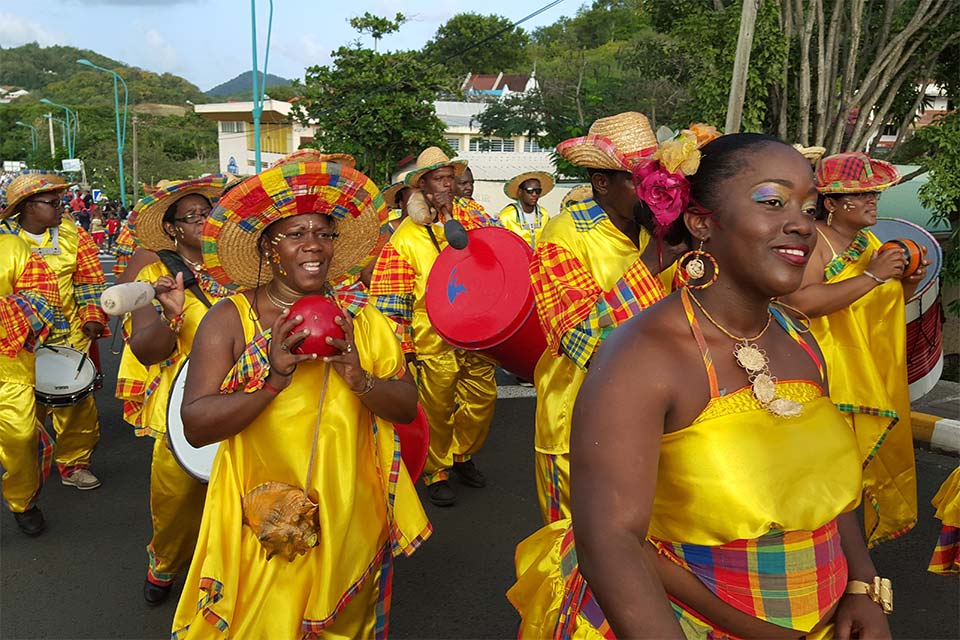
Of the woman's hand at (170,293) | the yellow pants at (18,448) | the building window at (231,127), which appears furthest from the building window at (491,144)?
the woman's hand at (170,293)

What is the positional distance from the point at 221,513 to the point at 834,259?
3.01 m

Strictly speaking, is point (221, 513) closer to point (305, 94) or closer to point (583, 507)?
point (583, 507)

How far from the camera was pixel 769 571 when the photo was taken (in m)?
1.75

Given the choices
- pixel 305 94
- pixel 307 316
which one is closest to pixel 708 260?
pixel 307 316

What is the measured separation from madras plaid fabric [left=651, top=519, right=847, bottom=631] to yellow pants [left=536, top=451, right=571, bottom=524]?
1533mm

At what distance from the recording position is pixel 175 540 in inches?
163

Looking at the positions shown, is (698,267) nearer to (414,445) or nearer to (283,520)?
(283,520)

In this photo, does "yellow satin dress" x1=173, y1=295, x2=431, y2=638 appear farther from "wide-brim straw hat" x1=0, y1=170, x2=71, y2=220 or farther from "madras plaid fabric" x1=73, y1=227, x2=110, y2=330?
"madras plaid fabric" x1=73, y1=227, x2=110, y2=330

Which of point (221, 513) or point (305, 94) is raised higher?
point (305, 94)

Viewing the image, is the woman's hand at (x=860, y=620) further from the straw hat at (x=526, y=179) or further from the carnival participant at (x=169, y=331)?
the straw hat at (x=526, y=179)

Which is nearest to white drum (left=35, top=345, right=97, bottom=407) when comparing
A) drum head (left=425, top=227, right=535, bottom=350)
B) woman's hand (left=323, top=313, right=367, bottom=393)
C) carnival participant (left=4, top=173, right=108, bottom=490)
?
carnival participant (left=4, top=173, right=108, bottom=490)

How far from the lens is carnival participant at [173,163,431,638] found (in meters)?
A: 2.52

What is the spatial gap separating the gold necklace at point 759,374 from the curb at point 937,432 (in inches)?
201

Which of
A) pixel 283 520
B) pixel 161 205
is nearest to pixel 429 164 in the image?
pixel 161 205
